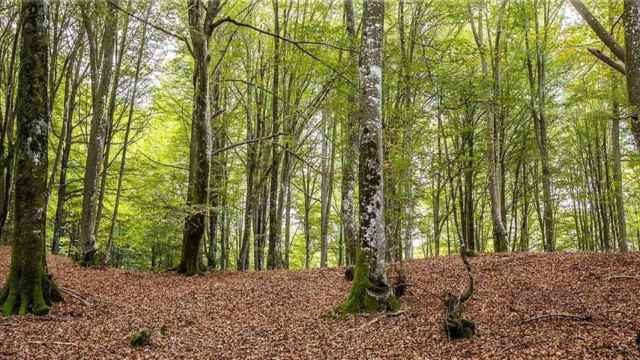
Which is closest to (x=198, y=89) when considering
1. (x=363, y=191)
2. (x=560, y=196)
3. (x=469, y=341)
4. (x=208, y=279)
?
(x=208, y=279)

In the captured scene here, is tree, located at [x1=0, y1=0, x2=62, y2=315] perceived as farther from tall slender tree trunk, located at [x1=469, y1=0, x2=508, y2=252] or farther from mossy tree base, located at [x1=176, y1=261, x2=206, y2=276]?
tall slender tree trunk, located at [x1=469, y1=0, x2=508, y2=252]

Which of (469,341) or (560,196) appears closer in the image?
(469,341)

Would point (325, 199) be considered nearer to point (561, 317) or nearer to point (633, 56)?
point (561, 317)

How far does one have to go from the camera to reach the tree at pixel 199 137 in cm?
1340

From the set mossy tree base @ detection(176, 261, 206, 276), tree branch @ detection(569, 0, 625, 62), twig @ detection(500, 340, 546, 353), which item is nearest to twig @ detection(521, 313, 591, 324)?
twig @ detection(500, 340, 546, 353)

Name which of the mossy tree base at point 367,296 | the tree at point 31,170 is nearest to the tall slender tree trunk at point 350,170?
the mossy tree base at point 367,296

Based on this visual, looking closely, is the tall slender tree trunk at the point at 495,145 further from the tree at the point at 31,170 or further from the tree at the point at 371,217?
→ the tree at the point at 31,170

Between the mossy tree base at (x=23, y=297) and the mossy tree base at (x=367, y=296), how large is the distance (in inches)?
224

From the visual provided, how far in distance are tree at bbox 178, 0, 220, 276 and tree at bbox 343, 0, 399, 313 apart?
686cm

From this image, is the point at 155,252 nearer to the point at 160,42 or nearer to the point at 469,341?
the point at 160,42

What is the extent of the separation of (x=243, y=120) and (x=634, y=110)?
1798 centimetres

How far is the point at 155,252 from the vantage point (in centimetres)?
2684

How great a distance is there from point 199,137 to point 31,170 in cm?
600

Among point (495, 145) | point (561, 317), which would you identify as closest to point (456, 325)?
point (561, 317)
